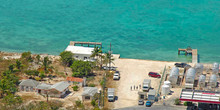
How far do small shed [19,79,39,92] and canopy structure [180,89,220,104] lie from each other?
1260 inches

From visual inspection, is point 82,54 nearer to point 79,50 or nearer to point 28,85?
point 79,50

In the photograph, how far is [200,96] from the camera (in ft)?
251

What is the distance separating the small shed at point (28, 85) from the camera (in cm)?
8838

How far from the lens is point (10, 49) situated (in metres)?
124

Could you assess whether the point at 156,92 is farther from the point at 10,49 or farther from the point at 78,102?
the point at 10,49

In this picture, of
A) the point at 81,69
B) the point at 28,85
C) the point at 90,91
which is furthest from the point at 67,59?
the point at 90,91

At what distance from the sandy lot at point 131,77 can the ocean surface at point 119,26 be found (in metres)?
12.8

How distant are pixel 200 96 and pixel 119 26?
7171cm

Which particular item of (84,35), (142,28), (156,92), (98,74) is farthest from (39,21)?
(156,92)

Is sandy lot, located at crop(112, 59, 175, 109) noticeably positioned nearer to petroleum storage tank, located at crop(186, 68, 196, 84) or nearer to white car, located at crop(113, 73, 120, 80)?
white car, located at crop(113, 73, 120, 80)

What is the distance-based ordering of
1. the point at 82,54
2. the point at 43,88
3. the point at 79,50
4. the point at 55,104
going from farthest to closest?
the point at 79,50, the point at 82,54, the point at 43,88, the point at 55,104

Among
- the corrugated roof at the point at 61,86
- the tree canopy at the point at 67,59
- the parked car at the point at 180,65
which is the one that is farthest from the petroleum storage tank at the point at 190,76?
the tree canopy at the point at 67,59

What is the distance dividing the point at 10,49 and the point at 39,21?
29.0m

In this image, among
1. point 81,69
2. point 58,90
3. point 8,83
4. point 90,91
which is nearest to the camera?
point 90,91
